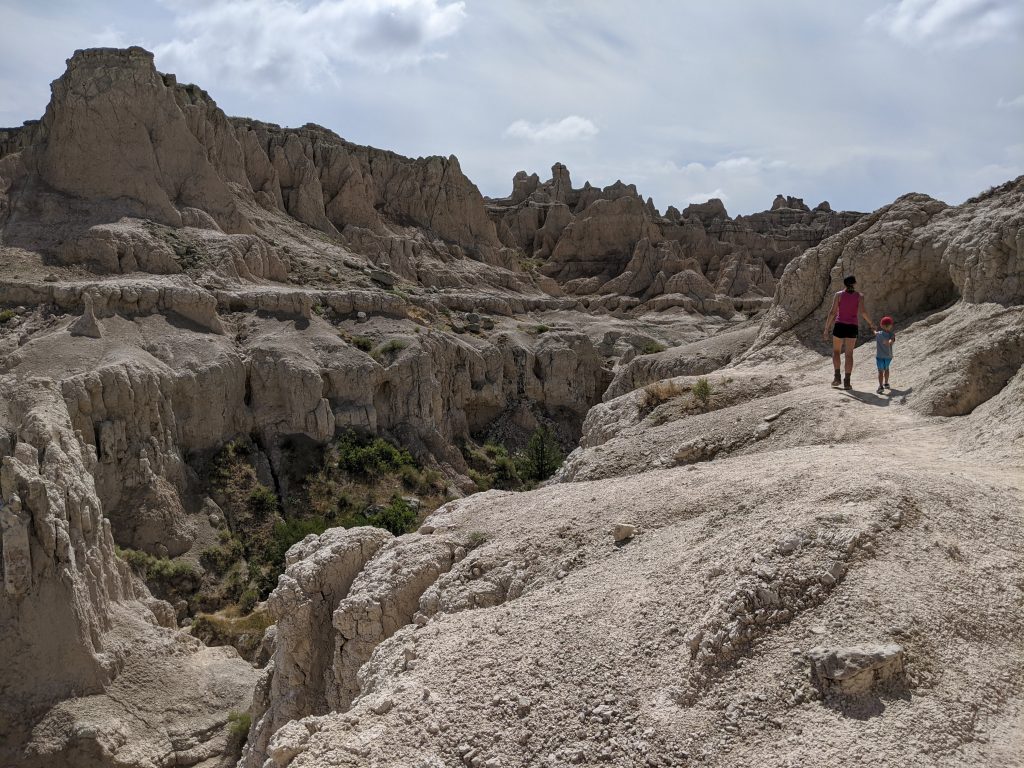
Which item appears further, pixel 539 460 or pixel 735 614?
pixel 539 460

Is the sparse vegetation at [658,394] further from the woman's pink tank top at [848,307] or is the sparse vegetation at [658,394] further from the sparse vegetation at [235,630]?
the sparse vegetation at [235,630]

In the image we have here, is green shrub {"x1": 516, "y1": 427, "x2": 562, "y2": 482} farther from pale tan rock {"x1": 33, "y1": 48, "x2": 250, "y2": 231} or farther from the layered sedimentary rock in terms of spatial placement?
the layered sedimentary rock

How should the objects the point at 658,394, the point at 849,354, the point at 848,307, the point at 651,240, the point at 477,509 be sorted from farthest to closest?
1. the point at 651,240
2. the point at 658,394
3. the point at 848,307
4. the point at 849,354
5. the point at 477,509

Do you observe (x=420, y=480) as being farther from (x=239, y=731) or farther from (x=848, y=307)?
(x=848, y=307)

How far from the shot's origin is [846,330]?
12070 mm

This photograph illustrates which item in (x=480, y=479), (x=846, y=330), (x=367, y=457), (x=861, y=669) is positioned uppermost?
(x=846, y=330)

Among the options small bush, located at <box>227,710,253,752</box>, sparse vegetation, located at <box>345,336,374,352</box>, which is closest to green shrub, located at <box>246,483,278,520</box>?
sparse vegetation, located at <box>345,336,374,352</box>

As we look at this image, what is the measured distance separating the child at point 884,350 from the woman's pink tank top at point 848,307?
0.70 meters

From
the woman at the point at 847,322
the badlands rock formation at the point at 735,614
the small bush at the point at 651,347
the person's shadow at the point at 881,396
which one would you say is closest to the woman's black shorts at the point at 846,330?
the woman at the point at 847,322

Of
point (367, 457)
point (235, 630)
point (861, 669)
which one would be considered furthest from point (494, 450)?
point (861, 669)

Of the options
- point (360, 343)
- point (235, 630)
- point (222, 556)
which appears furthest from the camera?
point (360, 343)

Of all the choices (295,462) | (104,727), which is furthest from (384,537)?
(295,462)

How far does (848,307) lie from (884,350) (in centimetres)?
116

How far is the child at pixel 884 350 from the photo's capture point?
1128 cm
